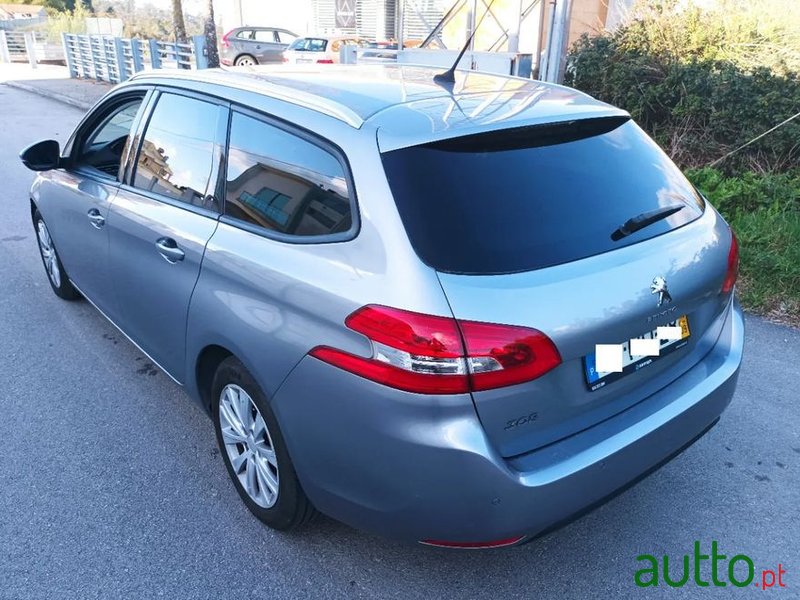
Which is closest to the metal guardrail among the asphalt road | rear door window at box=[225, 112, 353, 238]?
the asphalt road

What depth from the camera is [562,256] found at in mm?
2168

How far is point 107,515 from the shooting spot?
2877 mm

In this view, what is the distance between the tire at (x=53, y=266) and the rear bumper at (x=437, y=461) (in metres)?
3.23

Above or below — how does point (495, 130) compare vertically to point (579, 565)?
above

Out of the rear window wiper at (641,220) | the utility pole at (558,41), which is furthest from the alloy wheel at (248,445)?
the utility pole at (558,41)

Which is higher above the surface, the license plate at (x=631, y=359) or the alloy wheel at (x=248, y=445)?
the license plate at (x=631, y=359)

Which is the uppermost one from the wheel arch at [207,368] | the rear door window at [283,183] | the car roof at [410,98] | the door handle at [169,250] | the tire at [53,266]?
the car roof at [410,98]

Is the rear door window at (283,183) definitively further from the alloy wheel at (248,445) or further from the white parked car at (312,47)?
the white parked car at (312,47)

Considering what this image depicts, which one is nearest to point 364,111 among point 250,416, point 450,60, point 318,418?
point 318,418

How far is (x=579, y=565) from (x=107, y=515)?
1974 millimetres

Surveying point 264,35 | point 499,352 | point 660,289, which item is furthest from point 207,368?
point 264,35

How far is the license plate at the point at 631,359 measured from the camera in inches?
85.0

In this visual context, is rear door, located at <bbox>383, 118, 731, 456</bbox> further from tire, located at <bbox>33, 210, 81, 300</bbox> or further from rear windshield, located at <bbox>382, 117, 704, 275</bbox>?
tire, located at <bbox>33, 210, 81, 300</bbox>

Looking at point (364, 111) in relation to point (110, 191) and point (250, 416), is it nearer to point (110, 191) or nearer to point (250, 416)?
point (250, 416)
